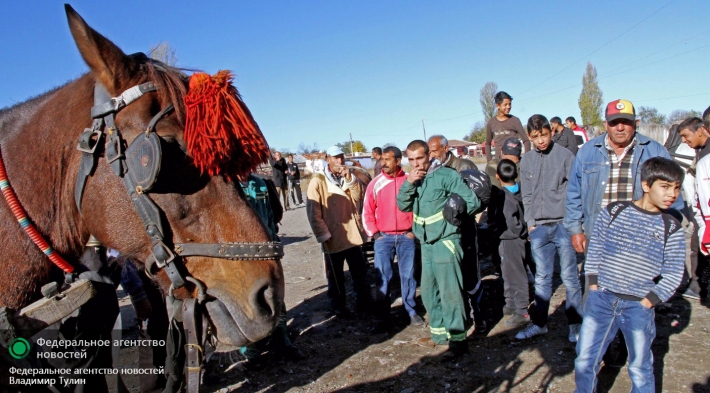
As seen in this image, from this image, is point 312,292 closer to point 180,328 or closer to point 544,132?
point 544,132

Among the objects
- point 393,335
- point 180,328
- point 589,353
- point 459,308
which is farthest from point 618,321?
point 180,328

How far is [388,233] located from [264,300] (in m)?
4.02

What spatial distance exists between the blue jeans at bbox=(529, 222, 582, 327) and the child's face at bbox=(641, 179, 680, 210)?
1.39 metres

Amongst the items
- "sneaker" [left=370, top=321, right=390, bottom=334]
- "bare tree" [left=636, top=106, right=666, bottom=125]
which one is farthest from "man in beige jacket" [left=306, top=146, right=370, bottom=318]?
"bare tree" [left=636, top=106, right=666, bottom=125]

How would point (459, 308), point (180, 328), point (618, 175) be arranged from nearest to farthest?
point (180, 328) < point (618, 175) < point (459, 308)

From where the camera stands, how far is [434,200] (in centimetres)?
452

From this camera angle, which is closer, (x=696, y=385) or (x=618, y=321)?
(x=618, y=321)

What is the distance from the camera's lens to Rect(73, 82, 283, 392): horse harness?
1484mm

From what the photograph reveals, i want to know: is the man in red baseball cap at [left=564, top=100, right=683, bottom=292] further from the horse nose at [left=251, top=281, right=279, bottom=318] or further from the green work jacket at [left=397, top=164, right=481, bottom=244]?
the horse nose at [left=251, top=281, right=279, bottom=318]

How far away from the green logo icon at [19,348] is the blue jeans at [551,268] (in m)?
4.38

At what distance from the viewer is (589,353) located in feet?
10.0

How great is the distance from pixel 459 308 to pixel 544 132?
2.11m

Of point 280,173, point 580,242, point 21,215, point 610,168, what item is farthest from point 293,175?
point 21,215

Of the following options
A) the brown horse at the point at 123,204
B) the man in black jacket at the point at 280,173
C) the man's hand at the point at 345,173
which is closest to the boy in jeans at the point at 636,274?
the brown horse at the point at 123,204
